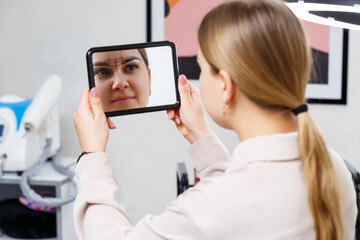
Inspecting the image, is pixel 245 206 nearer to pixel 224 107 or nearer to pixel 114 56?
pixel 224 107

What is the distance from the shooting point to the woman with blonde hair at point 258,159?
607 millimetres

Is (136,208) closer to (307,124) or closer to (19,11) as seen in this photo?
(19,11)

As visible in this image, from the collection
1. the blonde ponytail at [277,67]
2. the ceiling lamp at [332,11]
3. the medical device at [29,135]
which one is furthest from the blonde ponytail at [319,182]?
the medical device at [29,135]

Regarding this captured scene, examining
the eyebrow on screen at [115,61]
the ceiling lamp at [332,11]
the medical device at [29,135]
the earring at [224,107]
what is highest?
the ceiling lamp at [332,11]

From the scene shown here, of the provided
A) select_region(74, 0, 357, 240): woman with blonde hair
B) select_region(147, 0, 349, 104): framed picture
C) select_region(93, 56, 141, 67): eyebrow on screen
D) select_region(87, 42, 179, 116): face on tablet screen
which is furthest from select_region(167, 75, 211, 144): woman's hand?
select_region(147, 0, 349, 104): framed picture

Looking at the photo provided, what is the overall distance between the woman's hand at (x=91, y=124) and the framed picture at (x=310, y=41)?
1328 mm

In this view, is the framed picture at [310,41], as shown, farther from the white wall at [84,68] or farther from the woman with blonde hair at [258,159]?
the woman with blonde hair at [258,159]

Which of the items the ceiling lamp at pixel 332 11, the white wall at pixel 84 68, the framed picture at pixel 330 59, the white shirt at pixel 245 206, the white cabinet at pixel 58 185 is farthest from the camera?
the white wall at pixel 84 68

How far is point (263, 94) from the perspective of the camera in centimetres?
64

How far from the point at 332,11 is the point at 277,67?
0.26m

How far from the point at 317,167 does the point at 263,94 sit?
14 centimetres

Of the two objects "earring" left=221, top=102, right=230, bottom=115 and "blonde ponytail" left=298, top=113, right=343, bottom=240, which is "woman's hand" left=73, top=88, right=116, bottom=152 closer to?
→ "earring" left=221, top=102, right=230, bottom=115

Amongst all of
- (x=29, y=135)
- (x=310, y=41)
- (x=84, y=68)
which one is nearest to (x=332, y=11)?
(x=310, y=41)

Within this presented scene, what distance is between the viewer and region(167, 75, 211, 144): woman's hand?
0.96 m
